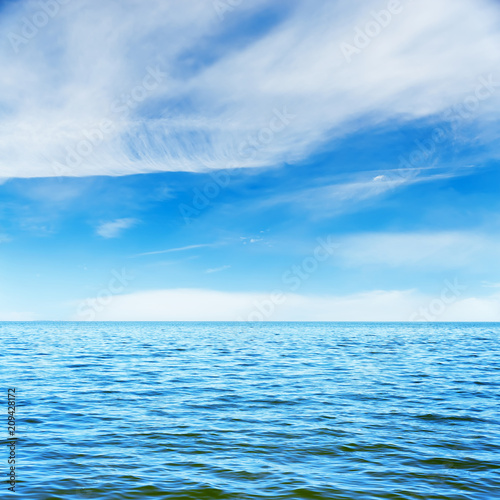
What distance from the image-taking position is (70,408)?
16.8 meters

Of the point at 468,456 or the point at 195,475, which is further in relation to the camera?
the point at 468,456

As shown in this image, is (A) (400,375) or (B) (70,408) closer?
(B) (70,408)

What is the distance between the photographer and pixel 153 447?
12.3m

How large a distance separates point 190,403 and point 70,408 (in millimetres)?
4604

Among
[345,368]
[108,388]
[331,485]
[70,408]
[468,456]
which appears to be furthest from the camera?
[345,368]

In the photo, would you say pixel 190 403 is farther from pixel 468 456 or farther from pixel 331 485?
pixel 468 456

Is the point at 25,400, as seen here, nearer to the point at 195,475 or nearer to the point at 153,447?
the point at 153,447

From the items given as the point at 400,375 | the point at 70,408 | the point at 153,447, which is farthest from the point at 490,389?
the point at 70,408

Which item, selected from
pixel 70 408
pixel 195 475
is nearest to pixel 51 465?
pixel 195 475

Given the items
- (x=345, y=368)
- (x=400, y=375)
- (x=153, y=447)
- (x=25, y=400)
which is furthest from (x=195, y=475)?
(x=345, y=368)

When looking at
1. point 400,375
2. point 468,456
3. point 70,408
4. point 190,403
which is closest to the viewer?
point 468,456

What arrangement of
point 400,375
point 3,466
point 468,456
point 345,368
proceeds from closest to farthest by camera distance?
point 3,466 → point 468,456 → point 400,375 → point 345,368

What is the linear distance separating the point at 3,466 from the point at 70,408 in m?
6.23

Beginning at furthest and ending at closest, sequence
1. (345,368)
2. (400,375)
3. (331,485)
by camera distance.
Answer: (345,368) → (400,375) → (331,485)
